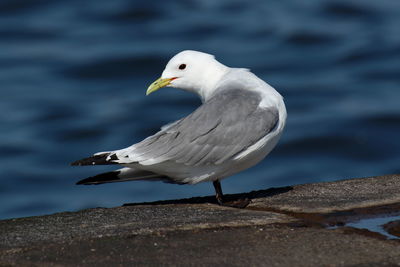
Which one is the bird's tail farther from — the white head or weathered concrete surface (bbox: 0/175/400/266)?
the white head

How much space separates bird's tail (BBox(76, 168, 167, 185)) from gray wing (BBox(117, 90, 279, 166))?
0.71 feet

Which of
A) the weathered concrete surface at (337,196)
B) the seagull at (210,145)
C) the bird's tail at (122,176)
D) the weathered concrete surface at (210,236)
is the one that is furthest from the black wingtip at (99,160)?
the weathered concrete surface at (337,196)

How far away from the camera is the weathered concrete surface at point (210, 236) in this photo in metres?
4.36

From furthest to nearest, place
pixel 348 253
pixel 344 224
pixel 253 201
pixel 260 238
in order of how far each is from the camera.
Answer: pixel 253 201, pixel 344 224, pixel 260 238, pixel 348 253

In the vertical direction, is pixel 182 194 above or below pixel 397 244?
above

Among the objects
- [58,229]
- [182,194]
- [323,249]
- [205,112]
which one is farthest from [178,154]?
[182,194]

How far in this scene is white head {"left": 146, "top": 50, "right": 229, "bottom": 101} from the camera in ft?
22.2

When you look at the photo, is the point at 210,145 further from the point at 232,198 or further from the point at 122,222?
the point at 122,222

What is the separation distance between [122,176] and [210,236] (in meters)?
1.43

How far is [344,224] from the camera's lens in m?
5.01

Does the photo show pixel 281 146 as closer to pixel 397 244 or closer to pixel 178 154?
pixel 178 154

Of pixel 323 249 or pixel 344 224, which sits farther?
pixel 344 224

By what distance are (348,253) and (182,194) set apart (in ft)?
26.8

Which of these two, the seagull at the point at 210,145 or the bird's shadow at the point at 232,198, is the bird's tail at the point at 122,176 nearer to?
the seagull at the point at 210,145
